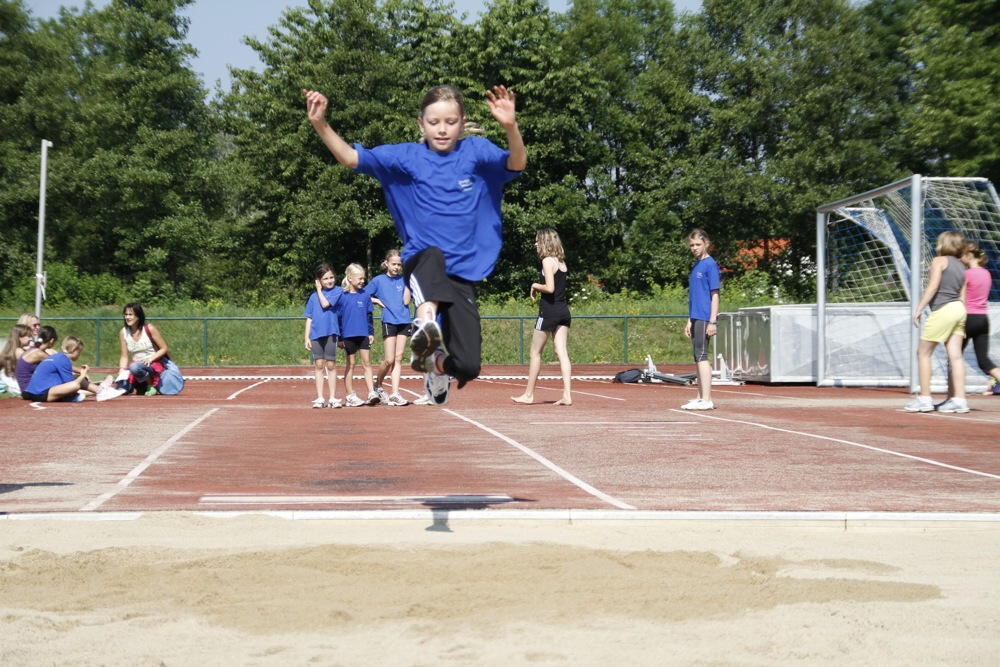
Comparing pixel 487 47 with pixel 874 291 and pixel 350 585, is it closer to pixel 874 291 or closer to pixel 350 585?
pixel 874 291

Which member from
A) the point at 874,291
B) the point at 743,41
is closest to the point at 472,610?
the point at 874,291

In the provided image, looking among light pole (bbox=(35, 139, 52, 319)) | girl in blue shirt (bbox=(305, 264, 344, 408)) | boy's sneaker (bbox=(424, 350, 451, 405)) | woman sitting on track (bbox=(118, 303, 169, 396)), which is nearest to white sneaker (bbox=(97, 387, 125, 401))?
woman sitting on track (bbox=(118, 303, 169, 396))

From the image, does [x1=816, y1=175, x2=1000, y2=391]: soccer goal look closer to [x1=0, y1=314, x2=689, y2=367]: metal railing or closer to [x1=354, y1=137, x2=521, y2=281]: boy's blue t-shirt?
[x1=0, y1=314, x2=689, y2=367]: metal railing

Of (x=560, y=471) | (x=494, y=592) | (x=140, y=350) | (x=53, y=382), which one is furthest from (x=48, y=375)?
(x=494, y=592)

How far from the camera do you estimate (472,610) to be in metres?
4.08

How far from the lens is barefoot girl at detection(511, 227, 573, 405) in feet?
45.7

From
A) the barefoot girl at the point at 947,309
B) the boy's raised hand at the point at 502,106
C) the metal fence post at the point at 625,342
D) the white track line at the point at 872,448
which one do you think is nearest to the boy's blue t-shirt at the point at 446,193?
the boy's raised hand at the point at 502,106

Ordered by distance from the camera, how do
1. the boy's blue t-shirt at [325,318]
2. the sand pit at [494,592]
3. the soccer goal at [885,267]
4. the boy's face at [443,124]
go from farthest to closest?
the soccer goal at [885,267]
the boy's blue t-shirt at [325,318]
the boy's face at [443,124]
the sand pit at [494,592]

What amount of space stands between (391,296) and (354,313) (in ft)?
2.19

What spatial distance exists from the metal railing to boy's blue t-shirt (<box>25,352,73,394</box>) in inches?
735

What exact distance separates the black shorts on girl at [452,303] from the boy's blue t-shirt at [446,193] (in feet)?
0.25

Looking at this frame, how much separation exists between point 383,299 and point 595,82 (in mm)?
34407

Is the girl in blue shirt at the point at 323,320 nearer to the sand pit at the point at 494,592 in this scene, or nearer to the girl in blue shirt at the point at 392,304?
the girl in blue shirt at the point at 392,304

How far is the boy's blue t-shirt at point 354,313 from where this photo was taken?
1538cm
